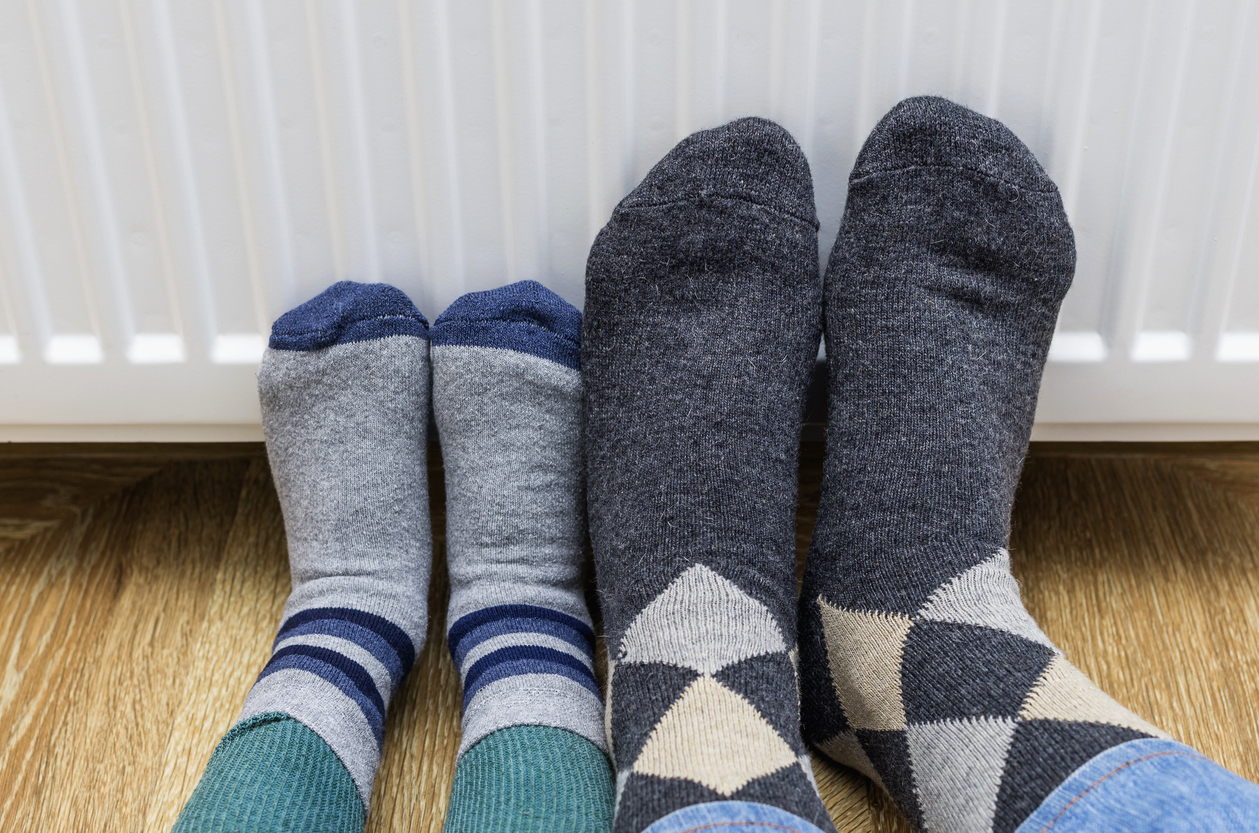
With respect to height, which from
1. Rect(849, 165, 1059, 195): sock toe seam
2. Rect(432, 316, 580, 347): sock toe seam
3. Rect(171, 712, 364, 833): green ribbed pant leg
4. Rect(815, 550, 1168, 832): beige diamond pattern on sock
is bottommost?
Rect(171, 712, 364, 833): green ribbed pant leg

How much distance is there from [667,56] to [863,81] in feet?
0.41

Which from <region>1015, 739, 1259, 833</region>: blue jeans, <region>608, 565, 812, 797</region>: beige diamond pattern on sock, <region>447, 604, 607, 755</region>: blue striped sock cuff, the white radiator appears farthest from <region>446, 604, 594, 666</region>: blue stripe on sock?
<region>1015, 739, 1259, 833</region>: blue jeans

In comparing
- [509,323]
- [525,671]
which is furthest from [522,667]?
[509,323]

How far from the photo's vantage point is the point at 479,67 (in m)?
0.59

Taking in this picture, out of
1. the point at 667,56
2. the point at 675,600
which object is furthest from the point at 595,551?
the point at 667,56

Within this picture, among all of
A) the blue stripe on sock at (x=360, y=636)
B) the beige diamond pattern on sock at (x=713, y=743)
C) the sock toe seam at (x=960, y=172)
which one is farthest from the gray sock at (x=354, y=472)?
the sock toe seam at (x=960, y=172)

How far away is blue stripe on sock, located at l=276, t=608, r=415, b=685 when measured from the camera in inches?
26.7

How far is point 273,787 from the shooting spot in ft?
1.74

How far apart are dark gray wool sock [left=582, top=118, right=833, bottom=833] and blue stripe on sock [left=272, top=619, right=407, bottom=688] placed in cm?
15

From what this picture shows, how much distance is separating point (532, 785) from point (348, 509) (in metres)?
0.27

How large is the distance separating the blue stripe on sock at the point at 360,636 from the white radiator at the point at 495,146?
0.19 m

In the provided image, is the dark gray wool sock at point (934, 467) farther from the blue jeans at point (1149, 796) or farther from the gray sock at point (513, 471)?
the gray sock at point (513, 471)

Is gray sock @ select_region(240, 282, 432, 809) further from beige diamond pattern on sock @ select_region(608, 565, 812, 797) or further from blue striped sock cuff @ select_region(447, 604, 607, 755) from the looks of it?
beige diamond pattern on sock @ select_region(608, 565, 812, 797)

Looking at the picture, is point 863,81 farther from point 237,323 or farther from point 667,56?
point 237,323
